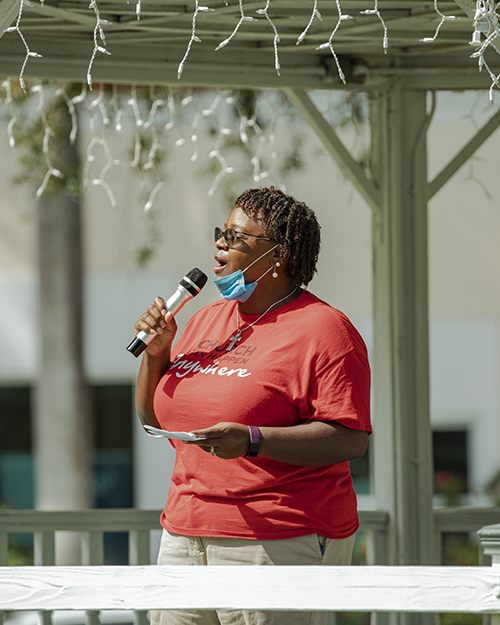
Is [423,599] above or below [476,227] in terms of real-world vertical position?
below

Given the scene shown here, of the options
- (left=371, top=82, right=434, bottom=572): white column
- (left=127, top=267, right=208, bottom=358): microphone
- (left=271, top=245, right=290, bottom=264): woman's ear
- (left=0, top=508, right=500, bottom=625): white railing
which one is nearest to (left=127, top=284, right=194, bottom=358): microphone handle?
(left=127, top=267, right=208, bottom=358): microphone

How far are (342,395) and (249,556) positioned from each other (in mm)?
442

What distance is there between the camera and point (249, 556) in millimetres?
1973

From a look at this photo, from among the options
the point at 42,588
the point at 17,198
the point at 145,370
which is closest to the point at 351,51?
the point at 145,370

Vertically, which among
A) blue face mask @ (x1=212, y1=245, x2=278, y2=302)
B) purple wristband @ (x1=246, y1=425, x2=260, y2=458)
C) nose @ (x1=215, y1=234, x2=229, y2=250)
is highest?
nose @ (x1=215, y1=234, x2=229, y2=250)

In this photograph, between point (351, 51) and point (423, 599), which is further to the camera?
point (351, 51)

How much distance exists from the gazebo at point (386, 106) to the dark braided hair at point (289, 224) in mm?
1017

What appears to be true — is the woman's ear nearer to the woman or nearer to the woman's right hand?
the woman

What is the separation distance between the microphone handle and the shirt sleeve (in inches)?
17.1

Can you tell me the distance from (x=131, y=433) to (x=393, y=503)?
6079 millimetres

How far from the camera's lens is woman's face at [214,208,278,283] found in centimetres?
216

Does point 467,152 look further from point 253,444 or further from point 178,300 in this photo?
point 253,444

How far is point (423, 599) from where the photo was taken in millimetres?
→ 1679

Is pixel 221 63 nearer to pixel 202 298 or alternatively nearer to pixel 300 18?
pixel 300 18
